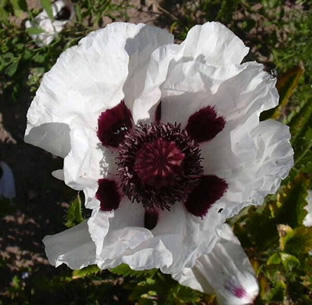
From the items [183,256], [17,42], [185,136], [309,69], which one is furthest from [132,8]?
[183,256]

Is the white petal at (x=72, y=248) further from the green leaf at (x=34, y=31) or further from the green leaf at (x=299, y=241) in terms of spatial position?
A: the green leaf at (x=34, y=31)

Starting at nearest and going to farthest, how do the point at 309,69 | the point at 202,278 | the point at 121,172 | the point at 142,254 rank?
the point at 142,254 < the point at 121,172 < the point at 202,278 < the point at 309,69

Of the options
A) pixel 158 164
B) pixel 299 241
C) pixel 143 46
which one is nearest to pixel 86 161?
pixel 158 164

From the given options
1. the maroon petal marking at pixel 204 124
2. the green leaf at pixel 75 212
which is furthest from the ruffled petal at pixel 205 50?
the green leaf at pixel 75 212

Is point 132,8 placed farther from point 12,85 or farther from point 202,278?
point 202,278

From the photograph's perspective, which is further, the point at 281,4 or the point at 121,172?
the point at 281,4

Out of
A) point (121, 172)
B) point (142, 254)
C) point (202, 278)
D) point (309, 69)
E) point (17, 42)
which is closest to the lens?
point (142, 254)

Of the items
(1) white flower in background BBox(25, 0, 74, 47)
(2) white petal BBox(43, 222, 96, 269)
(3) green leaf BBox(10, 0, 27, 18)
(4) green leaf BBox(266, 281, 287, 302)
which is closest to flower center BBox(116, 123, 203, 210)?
(2) white petal BBox(43, 222, 96, 269)

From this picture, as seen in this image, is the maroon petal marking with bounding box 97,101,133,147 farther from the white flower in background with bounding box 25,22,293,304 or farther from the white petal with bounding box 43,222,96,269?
the white petal with bounding box 43,222,96,269
